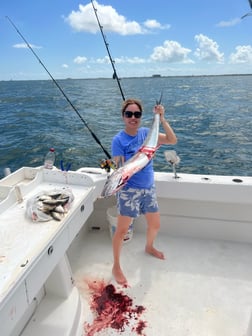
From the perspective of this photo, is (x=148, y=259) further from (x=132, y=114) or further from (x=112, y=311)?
(x=132, y=114)

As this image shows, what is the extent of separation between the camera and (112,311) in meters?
2.29

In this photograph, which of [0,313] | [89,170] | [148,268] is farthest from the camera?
[89,170]

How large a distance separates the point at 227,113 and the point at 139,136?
1532 cm

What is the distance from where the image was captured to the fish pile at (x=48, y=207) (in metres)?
1.86

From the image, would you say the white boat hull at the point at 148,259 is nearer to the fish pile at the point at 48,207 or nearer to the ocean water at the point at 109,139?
the fish pile at the point at 48,207

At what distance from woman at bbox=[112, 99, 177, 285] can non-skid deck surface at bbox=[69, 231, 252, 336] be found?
26cm

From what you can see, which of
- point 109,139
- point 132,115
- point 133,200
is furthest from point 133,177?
point 109,139

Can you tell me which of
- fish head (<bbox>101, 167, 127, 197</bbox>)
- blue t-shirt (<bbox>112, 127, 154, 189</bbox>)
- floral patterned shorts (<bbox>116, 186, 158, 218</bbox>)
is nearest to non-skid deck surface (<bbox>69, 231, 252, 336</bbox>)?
floral patterned shorts (<bbox>116, 186, 158, 218</bbox>)

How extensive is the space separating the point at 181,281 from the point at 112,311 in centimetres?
72

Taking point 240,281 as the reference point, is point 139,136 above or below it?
above

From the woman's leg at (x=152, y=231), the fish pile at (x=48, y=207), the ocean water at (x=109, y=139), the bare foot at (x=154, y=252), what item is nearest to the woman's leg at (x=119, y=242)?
the woman's leg at (x=152, y=231)

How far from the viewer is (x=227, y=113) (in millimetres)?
16328

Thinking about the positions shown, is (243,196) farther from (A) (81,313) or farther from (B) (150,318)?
(A) (81,313)

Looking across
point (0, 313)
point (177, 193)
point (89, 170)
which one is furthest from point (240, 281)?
point (0, 313)
